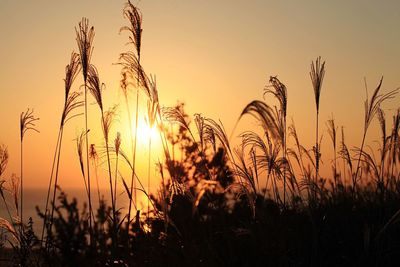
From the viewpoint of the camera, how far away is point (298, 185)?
20.8ft

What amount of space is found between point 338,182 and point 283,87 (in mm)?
2477

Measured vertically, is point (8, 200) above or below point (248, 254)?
above

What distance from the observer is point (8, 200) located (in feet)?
20.7

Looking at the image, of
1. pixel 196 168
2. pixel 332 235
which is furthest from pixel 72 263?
pixel 196 168

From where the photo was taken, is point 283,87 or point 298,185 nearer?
point 283,87

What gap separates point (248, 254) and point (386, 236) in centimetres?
138

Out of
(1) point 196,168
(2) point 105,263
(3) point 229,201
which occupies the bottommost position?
(2) point 105,263

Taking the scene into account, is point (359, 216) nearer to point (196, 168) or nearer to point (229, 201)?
point (229, 201)

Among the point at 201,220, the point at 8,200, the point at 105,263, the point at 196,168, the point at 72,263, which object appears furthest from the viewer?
the point at 196,168

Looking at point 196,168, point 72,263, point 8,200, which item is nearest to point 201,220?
point 72,263

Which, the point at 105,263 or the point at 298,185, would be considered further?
the point at 298,185

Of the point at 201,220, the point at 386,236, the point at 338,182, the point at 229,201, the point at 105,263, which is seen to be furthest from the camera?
the point at 338,182

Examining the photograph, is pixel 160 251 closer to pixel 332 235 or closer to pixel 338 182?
pixel 332 235

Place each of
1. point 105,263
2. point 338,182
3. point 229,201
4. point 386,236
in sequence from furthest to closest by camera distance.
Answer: point 338,182 < point 229,201 < point 386,236 < point 105,263
